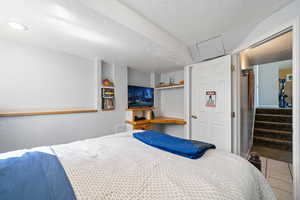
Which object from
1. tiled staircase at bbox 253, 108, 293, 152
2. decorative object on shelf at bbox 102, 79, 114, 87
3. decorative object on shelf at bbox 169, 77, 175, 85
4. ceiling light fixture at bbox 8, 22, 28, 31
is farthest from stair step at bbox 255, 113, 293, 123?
ceiling light fixture at bbox 8, 22, 28, 31

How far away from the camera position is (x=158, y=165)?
33.3 inches

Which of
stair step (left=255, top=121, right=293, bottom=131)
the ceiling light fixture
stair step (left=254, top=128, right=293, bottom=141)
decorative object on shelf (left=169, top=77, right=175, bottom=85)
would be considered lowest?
stair step (left=254, top=128, right=293, bottom=141)

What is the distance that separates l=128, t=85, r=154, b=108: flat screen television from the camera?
3139 millimetres

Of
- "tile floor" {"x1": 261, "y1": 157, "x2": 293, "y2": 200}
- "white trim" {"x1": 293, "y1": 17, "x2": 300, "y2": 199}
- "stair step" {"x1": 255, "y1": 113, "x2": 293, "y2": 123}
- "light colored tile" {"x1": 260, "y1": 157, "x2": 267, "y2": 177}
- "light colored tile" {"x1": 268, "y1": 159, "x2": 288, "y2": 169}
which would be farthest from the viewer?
"stair step" {"x1": 255, "y1": 113, "x2": 293, "y2": 123}

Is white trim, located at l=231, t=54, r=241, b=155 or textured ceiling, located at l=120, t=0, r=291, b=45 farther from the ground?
textured ceiling, located at l=120, t=0, r=291, b=45

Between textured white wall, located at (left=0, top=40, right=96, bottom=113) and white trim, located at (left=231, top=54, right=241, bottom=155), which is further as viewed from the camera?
white trim, located at (left=231, top=54, right=241, bottom=155)

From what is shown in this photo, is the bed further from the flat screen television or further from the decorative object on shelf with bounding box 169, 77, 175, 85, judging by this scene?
the decorative object on shelf with bounding box 169, 77, 175, 85

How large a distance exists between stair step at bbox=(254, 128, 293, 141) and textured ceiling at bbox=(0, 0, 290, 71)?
8.97ft

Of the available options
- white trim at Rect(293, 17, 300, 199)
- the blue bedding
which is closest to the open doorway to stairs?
white trim at Rect(293, 17, 300, 199)

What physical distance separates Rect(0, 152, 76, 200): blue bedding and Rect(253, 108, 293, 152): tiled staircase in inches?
163

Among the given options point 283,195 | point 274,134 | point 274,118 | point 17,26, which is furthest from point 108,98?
point 274,118

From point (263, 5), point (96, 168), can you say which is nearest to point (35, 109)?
point (96, 168)

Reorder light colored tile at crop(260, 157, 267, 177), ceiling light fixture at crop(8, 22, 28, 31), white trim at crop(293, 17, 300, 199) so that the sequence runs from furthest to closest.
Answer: light colored tile at crop(260, 157, 267, 177) → ceiling light fixture at crop(8, 22, 28, 31) → white trim at crop(293, 17, 300, 199)

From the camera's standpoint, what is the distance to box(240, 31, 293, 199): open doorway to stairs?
1.96 meters
